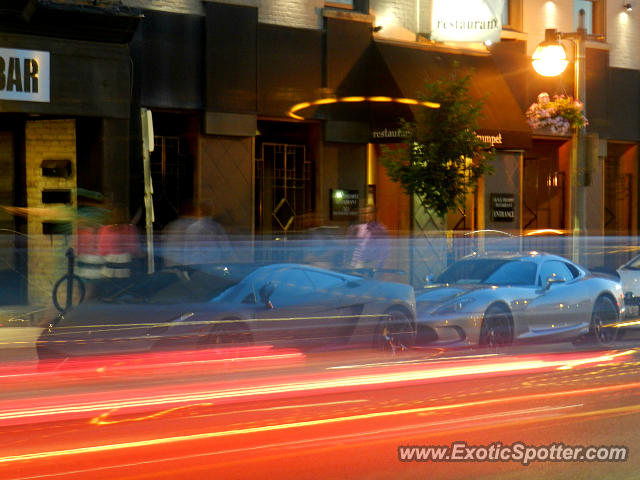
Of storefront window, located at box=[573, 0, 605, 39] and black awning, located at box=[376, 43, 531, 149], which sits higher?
storefront window, located at box=[573, 0, 605, 39]

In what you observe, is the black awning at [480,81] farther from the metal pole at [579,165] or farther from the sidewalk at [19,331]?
the sidewalk at [19,331]

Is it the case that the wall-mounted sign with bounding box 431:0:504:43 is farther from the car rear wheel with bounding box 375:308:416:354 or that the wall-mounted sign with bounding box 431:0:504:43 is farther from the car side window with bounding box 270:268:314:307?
the car side window with bounding box 270:268:314:307

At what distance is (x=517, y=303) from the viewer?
12.6m

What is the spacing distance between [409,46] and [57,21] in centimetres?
776

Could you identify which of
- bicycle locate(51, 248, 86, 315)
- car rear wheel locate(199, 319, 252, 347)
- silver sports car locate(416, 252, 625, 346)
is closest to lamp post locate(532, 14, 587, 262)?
silver sports car locate(416, 252, 625, 346)

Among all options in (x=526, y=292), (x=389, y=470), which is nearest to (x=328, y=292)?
(x=526, y=292)

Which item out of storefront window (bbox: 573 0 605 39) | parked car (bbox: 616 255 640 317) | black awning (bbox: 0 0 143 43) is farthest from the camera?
storefront window (bbox: 573 0 605 39)

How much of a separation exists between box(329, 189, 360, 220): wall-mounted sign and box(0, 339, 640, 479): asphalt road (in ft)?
37.4

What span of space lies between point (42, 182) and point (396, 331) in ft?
28.9

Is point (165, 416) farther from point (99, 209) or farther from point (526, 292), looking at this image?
point (99, 209)

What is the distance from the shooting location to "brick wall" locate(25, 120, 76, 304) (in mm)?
17594

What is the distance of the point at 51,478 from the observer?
554 centimetres

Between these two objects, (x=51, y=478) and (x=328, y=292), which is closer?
(x=51, y=478)

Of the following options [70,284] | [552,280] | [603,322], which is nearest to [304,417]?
[552,280]
